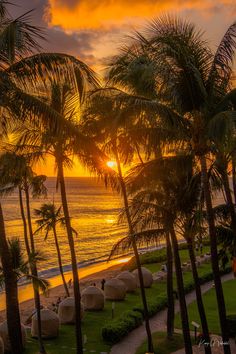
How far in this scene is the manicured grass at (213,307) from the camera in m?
25.0

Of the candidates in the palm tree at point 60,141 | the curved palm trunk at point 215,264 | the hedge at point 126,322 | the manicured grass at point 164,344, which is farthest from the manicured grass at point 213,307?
the palm tree at point 60,141

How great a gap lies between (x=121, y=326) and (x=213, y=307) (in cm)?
814

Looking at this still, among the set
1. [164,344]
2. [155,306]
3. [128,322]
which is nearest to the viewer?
[164,344]

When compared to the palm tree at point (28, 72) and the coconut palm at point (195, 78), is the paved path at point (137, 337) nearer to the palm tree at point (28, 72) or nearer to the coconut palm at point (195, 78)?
the coconut palm at point (195, 78)

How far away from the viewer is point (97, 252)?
66250 mm

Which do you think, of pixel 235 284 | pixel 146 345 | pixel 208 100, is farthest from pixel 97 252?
pixel 208 100

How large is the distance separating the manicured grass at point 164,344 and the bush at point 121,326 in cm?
145

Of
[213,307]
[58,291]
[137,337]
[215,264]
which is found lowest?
[58,291]

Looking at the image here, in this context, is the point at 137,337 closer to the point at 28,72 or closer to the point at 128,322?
the point at 128,322

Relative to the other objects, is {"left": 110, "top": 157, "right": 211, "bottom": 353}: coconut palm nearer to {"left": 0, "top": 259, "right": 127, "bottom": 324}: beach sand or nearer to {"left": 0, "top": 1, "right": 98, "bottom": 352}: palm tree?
{"left": 0, "top": 1, "right": 98, "bottom": 352}: palm tree

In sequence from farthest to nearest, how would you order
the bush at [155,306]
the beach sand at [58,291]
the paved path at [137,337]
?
the beach sand at [58,291] → the bush at [155,306] → the paved path at [137,337]

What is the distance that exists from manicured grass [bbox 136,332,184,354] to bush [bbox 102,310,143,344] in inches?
57.3

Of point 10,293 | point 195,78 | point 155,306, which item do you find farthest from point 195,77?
point 155,306

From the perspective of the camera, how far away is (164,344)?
71.9 feet
